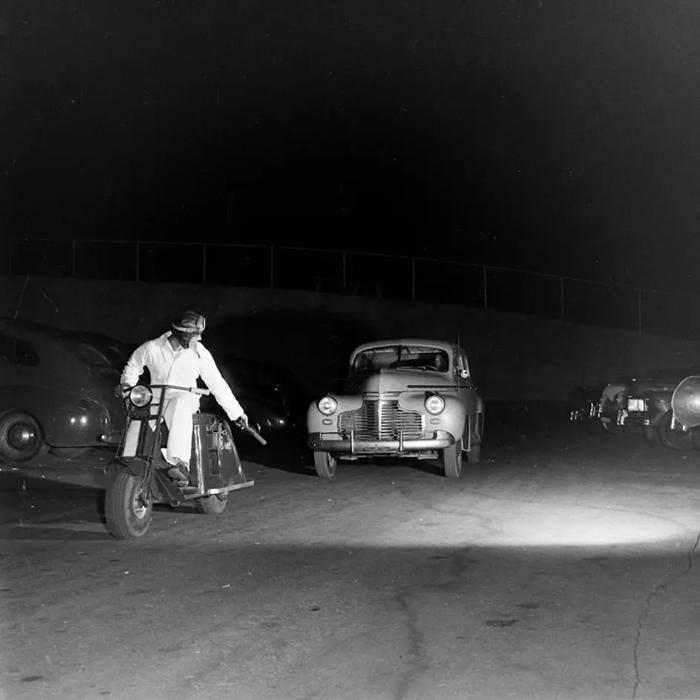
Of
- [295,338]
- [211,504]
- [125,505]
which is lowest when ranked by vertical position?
[211,504]

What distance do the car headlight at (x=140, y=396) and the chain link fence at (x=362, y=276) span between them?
2111cm

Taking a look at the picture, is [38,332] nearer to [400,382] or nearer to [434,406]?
[400,382]

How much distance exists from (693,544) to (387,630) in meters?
3.67

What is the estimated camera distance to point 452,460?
1294cm

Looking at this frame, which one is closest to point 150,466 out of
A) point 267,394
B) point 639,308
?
point 267,394

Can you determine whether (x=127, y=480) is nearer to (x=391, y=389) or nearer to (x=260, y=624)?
(x=260, y=624)

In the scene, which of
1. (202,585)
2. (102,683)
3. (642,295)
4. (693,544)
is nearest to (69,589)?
(202,585)

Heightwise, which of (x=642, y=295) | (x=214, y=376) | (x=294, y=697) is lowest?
(x=294, y=697)

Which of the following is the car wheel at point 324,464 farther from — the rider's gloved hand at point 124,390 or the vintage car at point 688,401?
the vintage car at point 688,401

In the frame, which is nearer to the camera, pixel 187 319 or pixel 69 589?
pixel 69 589

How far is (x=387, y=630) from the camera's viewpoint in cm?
555

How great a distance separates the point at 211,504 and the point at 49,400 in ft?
10.2

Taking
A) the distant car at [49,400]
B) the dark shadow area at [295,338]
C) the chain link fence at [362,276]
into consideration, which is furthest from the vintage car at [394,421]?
the chain link fence at [362,276]

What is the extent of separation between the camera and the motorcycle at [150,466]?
322 inches
